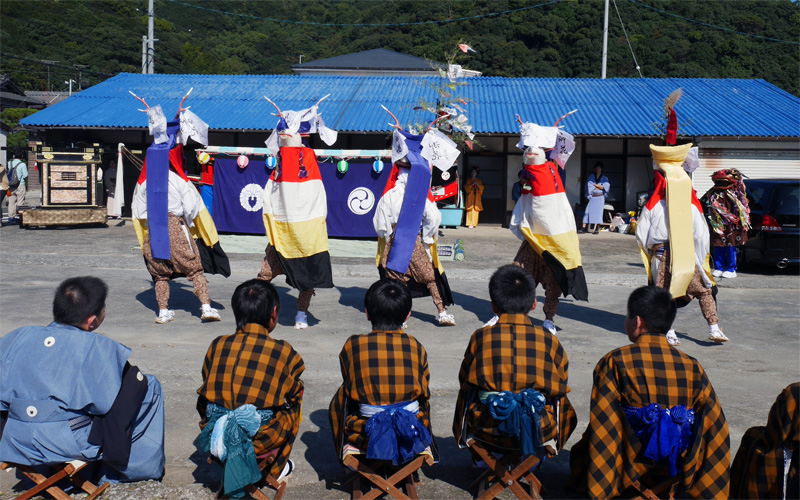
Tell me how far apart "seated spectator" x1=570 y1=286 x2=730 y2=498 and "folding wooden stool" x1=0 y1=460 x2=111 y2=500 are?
7.63 feet

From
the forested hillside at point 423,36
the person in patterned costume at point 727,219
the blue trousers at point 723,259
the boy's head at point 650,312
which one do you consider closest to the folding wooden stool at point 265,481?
the boy's head at point 650,312

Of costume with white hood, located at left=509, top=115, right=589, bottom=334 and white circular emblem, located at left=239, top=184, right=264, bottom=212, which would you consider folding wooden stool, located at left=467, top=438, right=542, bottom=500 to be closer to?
costume with white hood, located at left=509, top=115, right=589, bottom=334

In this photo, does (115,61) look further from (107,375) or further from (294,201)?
(107,375)

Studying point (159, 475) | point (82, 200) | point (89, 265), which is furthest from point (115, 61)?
point (159, 475)

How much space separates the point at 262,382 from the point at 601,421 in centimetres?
158

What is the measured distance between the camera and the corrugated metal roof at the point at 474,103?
16891 mm

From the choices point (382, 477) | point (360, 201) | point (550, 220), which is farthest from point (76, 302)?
point (360, 201)

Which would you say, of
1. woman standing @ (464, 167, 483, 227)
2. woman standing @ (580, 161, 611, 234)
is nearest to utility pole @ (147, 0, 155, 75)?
woman standing @ (464, 167, 483, 227)

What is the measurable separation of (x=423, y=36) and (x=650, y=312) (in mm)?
33071

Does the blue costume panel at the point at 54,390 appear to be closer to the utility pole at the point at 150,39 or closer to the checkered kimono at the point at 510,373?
the checkered kimono at the point at 510,373

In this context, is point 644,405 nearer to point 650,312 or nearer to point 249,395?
point 650,312

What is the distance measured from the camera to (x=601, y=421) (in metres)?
3.31

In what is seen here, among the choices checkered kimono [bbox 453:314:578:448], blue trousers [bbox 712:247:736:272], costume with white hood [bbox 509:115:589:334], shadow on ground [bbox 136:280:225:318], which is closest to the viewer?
checkered kimono [bbox 453:314:578:448]

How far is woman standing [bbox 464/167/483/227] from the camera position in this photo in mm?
17328
